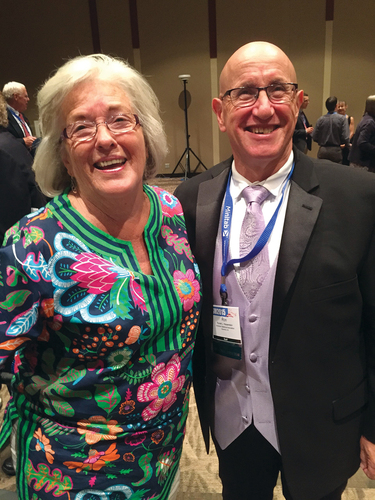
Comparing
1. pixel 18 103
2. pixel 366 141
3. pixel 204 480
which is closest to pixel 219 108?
pixel 204 480

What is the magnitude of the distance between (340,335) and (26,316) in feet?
3.17

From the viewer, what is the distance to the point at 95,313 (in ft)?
3.42

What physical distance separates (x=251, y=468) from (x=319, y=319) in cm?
69

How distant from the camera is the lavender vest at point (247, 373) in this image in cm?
126

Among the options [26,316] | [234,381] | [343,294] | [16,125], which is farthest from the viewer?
[16,125]

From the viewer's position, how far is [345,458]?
1.38m

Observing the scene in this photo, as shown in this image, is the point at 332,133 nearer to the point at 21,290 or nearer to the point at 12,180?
the point at 12,180

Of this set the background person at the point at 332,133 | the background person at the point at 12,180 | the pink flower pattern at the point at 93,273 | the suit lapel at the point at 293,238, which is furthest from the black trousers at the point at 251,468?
the background person at the point at 332,133

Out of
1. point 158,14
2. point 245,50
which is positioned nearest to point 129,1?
point 158,14

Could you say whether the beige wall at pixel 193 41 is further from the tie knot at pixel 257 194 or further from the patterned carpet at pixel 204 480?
the tie knot at pixel 257 194

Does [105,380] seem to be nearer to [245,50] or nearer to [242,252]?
[242,252]

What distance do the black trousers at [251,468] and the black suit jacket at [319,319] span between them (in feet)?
0.36

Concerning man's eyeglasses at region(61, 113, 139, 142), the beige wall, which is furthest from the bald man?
the beige wall

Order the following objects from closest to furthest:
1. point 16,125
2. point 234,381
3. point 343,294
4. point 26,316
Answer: point 26,316
point 343,294
point 234,381
point 16,125
